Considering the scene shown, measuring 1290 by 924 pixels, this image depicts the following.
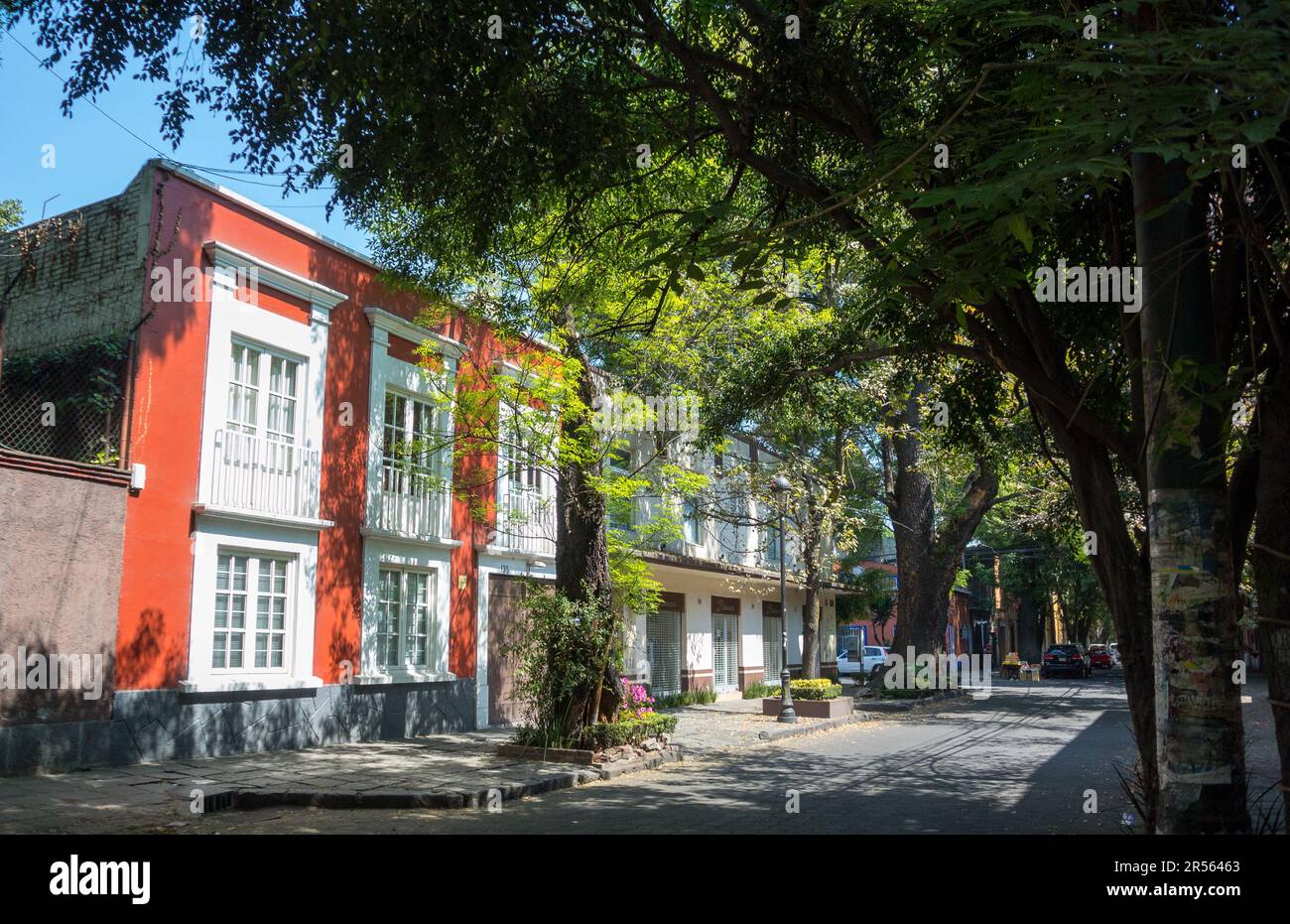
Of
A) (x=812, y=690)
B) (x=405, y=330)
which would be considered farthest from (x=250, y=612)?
(x=812, y=690)

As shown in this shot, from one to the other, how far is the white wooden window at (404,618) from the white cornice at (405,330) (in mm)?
4020

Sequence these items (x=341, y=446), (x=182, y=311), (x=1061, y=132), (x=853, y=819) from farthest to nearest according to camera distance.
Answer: (x=341, y=446) < (x=182, y=311) < (x=853, y=819) < (x=1061, y=132)

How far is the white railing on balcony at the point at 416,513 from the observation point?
16.8 meters

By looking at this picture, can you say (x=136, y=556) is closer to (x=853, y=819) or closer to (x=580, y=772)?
Answer: (x=580, y=772)

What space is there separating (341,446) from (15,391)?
455cm

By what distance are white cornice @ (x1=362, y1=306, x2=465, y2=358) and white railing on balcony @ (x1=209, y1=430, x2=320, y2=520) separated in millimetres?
2719

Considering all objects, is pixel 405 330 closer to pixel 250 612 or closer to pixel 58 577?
pixel 250 612

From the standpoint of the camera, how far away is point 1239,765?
5.13m

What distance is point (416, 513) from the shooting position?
17594 mm

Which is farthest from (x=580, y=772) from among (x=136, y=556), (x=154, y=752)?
(x=136, y=556)

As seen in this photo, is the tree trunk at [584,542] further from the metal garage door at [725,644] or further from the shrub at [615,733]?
the metal garage door at [725,644]

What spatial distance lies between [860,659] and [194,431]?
123 ft

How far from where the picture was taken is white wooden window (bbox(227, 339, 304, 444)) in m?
14.3

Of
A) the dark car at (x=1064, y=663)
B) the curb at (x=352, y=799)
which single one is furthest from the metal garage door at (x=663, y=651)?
the dark car at (x=1064, y=663)
